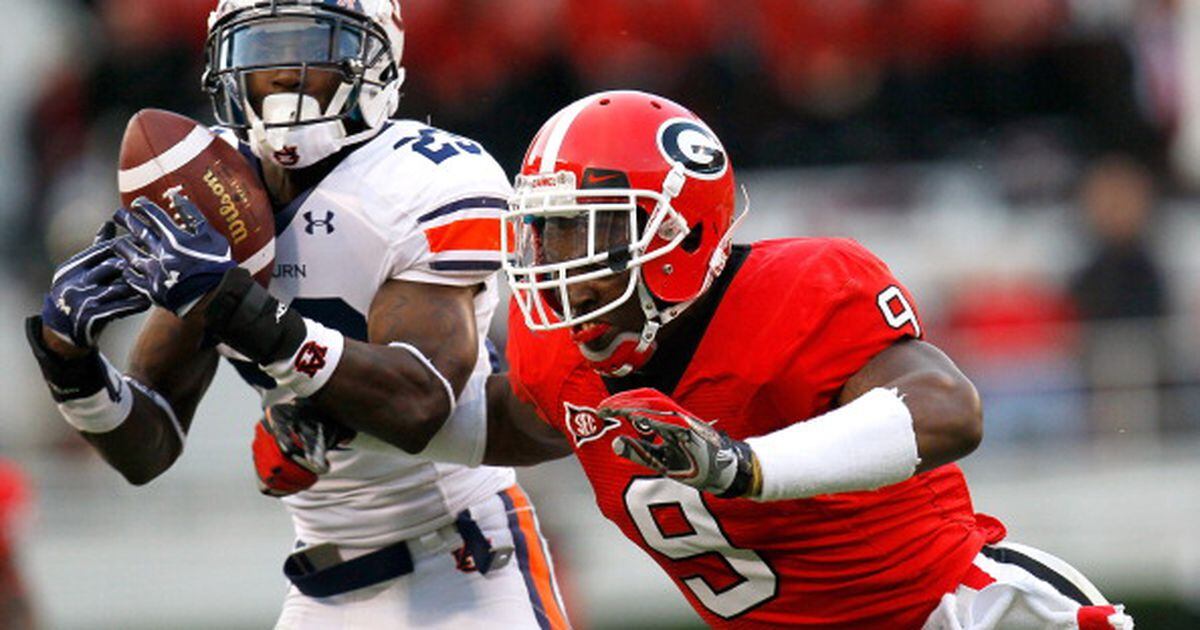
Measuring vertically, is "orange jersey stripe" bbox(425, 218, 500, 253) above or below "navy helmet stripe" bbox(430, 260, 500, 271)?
above

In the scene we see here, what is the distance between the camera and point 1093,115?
34.6 ft

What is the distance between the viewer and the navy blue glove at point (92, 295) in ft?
13.2

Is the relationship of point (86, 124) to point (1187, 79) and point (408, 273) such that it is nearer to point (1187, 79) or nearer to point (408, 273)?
point (1187, 79)

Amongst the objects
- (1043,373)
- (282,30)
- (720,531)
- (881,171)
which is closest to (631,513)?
(720,531)

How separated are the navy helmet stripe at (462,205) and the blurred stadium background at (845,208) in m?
4.16

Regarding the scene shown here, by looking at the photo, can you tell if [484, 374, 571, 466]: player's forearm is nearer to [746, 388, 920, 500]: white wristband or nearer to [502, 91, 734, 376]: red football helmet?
[502, 91, 734, 376]: red football helmet

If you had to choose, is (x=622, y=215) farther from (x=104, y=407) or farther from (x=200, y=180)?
(x=104, y=407)

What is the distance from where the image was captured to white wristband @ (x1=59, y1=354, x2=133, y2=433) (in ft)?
14.2

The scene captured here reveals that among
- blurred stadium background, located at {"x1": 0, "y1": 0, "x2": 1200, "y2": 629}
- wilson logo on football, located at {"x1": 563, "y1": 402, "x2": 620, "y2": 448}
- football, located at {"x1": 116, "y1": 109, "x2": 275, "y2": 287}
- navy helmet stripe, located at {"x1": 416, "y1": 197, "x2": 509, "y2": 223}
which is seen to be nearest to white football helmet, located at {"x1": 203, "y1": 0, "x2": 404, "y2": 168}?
football, located at {"x1": 116, "y1": 109, "x2": 275, "y2": 287}

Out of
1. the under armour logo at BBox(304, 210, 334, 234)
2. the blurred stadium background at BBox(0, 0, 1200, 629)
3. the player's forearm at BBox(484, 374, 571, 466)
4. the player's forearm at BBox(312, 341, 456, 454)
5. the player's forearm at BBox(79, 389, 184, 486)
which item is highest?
the under armour logo at BBox(304, 210, 334, 234)

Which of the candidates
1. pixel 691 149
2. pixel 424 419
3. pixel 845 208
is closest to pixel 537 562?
pixel 424 419

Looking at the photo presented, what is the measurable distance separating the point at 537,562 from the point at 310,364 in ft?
3.01

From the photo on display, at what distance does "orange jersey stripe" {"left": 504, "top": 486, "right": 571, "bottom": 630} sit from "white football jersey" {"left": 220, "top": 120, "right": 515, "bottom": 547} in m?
0.16

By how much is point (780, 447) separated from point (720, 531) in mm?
463
